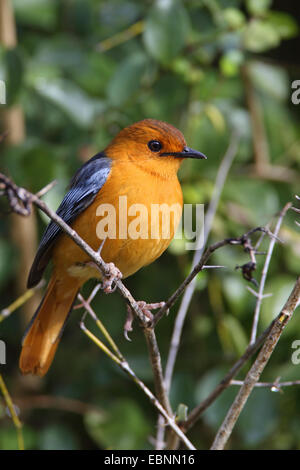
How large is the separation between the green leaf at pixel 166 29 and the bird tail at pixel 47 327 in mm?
1599

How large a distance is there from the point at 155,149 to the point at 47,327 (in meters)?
1.17

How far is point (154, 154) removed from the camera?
3.52 m

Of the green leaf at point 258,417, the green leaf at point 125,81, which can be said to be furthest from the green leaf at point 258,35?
the green leaf at point 258,417

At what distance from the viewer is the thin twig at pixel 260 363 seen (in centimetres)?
217

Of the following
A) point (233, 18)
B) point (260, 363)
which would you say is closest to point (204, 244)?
point (260, 363)

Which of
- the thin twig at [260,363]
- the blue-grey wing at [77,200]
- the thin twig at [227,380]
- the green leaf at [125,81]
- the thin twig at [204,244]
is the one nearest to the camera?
the thin twig at [260,363]

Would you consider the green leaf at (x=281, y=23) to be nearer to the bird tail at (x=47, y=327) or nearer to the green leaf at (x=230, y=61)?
the green leaf at (x=230, y=61)

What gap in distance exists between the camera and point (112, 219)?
3.08m

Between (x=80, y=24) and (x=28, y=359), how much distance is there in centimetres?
252

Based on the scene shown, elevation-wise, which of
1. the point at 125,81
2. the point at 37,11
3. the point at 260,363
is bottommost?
the point at 260,363

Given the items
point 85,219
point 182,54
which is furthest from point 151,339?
point 182,54

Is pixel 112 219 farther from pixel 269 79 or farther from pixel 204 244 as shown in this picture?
pixel 269 79

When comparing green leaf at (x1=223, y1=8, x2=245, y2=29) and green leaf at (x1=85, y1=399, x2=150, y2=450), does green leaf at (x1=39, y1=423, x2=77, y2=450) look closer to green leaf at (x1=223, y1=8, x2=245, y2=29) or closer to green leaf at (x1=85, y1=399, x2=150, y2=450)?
green leaf at (x1=85, y1=399, x2=150, y2=450)

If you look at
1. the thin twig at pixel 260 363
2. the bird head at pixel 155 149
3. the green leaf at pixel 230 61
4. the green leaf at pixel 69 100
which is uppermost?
the green leaf at pixel 230 61
